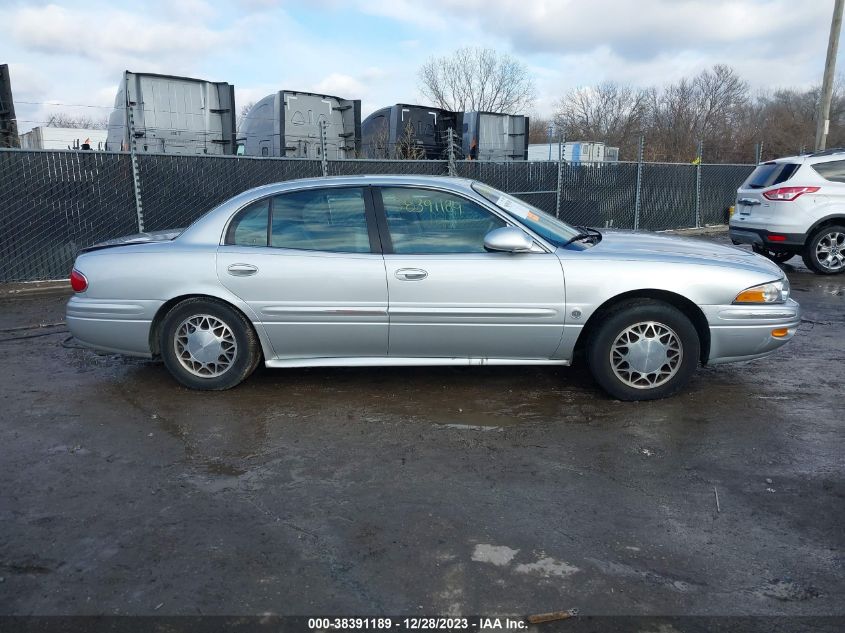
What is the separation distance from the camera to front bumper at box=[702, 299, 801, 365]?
4.41 metres

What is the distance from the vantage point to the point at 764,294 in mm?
4445

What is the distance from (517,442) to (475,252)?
1.30 metres

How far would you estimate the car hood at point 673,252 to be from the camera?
176 inches

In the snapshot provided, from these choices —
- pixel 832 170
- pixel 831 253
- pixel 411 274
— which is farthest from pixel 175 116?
pixel 831 253

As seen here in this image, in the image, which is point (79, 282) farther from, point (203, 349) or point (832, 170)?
point (832, 170)

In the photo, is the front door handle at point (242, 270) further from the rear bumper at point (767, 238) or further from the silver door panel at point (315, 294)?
the rear bumper at point (767, 238)

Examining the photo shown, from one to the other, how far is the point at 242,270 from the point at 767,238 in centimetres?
820

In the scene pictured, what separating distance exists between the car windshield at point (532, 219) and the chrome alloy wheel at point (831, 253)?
651 centimetres

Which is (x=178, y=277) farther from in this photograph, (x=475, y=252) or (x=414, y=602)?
(x=414, y=602)

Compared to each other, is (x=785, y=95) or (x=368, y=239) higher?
(x=785, y=95)

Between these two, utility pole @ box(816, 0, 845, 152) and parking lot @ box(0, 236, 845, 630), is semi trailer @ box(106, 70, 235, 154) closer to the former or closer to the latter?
parking lot @ box(0, 236, 845, 630)

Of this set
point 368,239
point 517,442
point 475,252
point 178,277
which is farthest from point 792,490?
point 178,277

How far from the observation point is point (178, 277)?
15.3 feet

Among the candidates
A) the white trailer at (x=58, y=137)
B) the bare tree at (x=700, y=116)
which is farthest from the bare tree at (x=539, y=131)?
the white trailer at (x=58, y=137)
